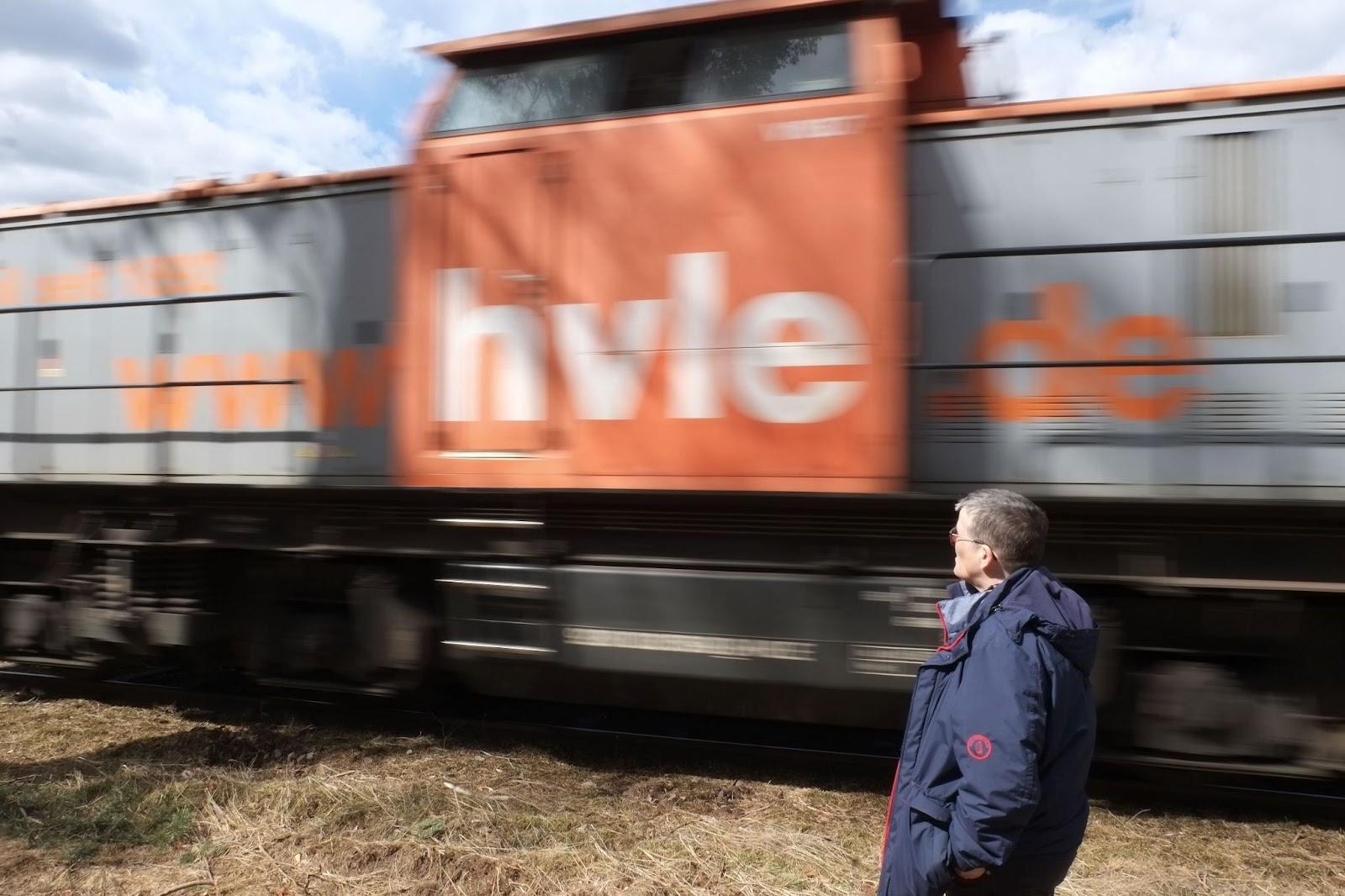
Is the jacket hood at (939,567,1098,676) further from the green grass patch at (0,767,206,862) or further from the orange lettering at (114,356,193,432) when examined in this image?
the orange lettering at (114,356,193,432)

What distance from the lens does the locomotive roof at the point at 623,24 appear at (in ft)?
13.3

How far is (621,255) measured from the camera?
4156 millimetres

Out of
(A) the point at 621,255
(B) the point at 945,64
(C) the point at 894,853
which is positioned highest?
(B) the point at 945,64

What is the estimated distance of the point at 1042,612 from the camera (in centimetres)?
185

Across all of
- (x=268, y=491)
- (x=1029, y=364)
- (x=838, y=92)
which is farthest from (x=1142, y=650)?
(x=268, y=491)

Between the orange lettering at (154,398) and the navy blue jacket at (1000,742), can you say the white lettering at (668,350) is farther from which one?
the navy blue jacket at (1000,742)

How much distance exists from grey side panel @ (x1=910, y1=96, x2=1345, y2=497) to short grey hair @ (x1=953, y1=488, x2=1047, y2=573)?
5.83 ft

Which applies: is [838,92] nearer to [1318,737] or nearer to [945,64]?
[945,64]

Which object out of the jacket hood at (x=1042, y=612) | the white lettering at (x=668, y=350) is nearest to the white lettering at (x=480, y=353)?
the white lettering at (x=668, y=350)

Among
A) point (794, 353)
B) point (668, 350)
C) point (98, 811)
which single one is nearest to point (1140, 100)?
point (794, 353)

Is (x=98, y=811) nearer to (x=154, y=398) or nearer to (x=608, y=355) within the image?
(x=154, y=398)

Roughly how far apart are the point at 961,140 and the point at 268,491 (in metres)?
3.68

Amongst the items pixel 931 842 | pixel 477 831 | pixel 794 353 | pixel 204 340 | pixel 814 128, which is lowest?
pixel 477 831

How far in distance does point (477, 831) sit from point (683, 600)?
1233 mm
